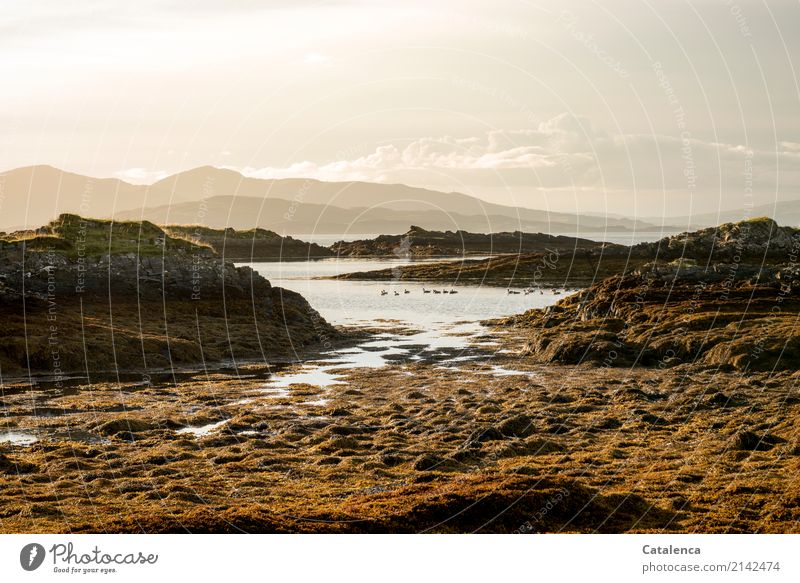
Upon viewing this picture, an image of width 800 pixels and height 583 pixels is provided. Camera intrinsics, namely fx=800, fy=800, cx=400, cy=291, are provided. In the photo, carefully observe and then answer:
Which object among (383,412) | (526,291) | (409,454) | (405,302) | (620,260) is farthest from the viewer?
(620,260)

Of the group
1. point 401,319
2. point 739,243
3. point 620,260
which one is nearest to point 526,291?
point 739,243

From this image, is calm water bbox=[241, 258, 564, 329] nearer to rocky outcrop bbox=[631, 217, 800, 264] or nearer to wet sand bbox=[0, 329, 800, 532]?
rocky outcrop bbox=[631, 217, 800, 264]

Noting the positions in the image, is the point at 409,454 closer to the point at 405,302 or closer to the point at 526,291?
the point at 405,302

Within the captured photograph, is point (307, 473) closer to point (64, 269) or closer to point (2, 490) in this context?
point (2, 490)

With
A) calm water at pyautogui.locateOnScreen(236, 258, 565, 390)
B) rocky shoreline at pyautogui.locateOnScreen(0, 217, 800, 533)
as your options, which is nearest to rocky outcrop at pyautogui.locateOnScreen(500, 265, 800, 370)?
rocky shoreline at pyautogui.locateOnScreen(0, 217, 800, 533)

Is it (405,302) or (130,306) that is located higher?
(130,306)

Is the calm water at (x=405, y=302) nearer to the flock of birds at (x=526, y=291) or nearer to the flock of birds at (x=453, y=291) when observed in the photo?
the flock of birds at (x=453, y=291)

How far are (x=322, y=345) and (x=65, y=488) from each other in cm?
3806

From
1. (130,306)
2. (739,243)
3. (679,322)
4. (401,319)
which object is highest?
(739,243)

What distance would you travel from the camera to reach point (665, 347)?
51406 mm

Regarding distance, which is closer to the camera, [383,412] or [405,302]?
[383,412]

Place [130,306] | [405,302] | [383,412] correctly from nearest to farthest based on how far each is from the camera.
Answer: [383,412] → [130,306] → [405,302]
